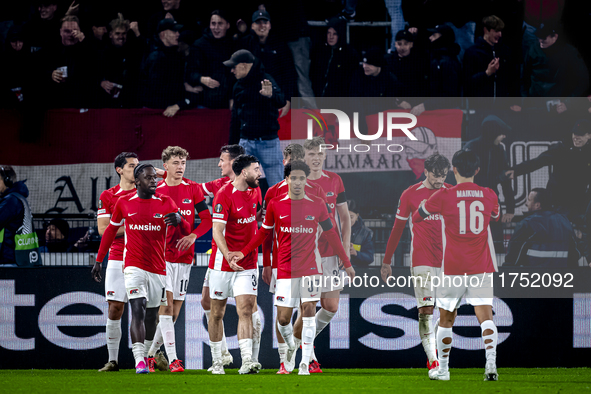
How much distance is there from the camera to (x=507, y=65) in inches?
432

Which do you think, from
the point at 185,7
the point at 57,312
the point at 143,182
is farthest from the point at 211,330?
the point at 185,7

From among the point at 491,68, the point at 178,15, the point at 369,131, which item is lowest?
the point at 369,131

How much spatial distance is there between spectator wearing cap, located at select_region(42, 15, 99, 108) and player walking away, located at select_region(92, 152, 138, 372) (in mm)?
3129

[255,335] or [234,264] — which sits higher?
[234,264]

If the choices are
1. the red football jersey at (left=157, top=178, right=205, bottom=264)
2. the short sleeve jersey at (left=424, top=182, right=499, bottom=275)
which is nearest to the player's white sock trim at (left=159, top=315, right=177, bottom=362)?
the red football jersey at (left=157, top=178, right=205, bottom=264)

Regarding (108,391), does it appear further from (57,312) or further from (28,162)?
(28,162)

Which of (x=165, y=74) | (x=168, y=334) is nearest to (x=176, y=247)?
(x=168, y=334)

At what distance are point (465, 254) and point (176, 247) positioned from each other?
324 cm

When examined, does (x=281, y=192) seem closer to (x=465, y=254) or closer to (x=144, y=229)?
(x=144, y=229)

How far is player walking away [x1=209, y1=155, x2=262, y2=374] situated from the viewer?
279 inches

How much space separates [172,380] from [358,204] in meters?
3.84

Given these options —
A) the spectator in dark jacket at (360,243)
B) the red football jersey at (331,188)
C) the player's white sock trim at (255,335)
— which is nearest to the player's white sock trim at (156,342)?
the player's white sock trim at (255,335)

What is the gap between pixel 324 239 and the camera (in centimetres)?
773

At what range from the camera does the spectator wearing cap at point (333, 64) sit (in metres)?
10.8
